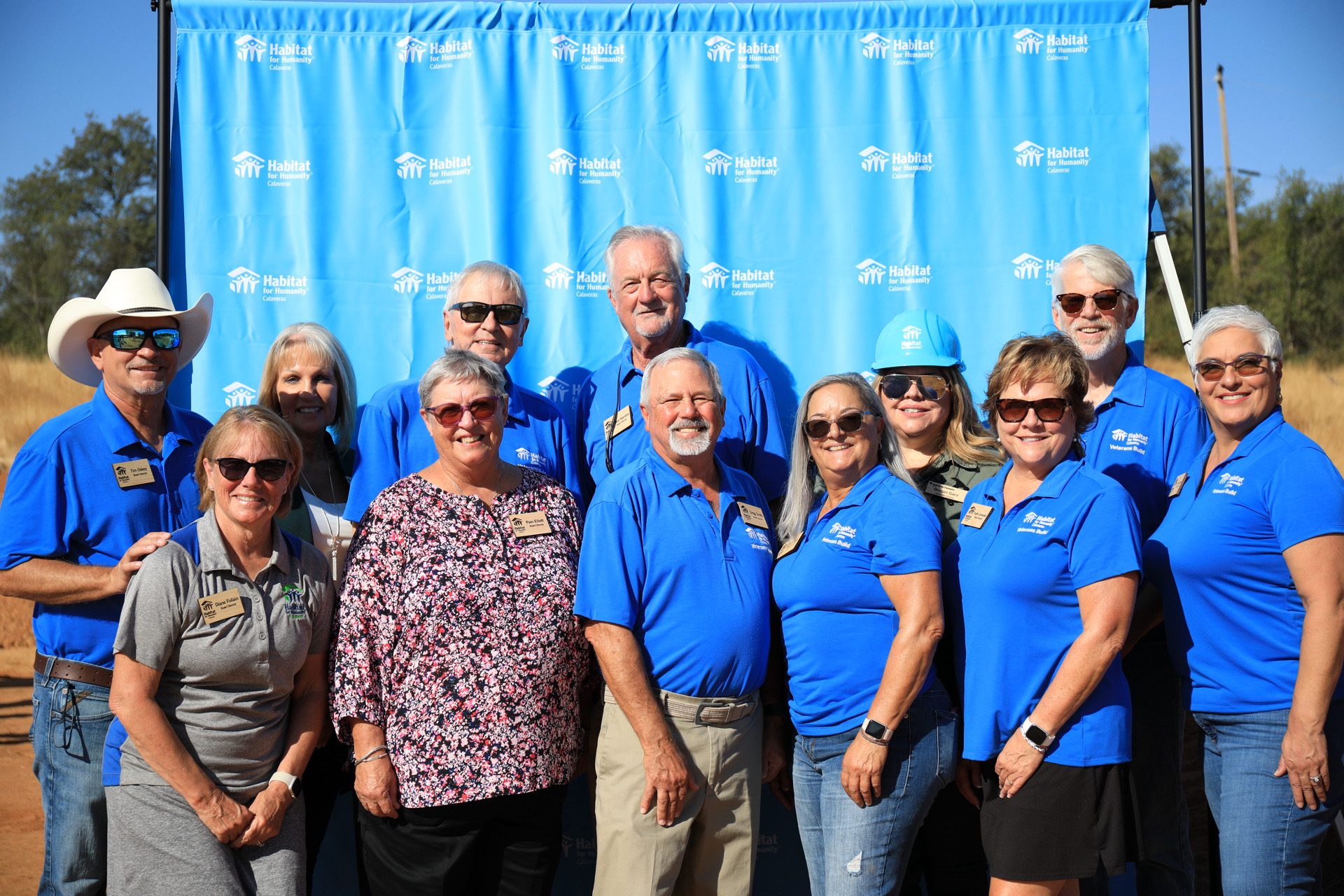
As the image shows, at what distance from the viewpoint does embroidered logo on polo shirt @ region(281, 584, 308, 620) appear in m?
2.57

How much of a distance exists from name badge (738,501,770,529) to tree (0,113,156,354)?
18.8 m

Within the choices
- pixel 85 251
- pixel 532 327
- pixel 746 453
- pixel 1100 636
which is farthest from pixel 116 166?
pixel 1100 636

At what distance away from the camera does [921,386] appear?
311 centimetres

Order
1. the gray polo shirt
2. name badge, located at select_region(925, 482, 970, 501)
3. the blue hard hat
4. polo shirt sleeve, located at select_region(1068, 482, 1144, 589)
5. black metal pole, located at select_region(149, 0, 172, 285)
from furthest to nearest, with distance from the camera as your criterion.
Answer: black metal pole, located at select_region(149, 0, 172, 285) < the blue hard hat < name badge, located at select_region(925, 482, 970, 501) < the gray polo shirt < polo shirt sleeve, located at select_region(1068, 482, 1144, 589)

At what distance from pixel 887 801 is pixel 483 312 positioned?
207 cm

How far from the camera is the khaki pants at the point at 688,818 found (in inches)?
99.8

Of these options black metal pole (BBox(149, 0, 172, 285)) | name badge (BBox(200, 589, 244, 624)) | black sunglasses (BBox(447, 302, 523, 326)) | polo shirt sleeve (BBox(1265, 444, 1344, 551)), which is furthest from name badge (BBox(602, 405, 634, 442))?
black metal pole (BBox(149, 0, 172, 285))

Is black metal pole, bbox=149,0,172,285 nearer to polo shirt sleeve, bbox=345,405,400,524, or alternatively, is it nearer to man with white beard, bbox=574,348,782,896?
polo shirt sleeve, bbox=345,405,400,524

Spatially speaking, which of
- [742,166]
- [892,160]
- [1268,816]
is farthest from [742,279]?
[1268,816]

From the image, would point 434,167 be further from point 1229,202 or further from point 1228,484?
point 1229,202

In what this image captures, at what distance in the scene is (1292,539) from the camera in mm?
2434

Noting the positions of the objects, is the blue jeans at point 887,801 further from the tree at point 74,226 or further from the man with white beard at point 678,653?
the tree at point 74,226

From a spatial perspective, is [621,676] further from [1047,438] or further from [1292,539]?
[1292,539]

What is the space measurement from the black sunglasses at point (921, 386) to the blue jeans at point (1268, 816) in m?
1.23
